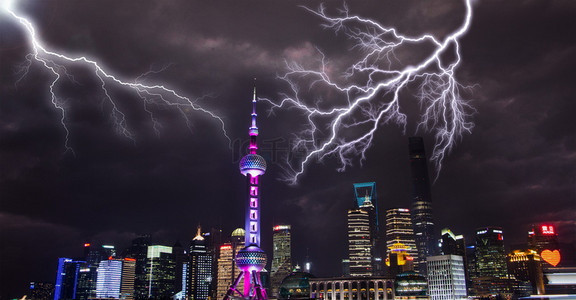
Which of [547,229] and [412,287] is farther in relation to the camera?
[547,229]

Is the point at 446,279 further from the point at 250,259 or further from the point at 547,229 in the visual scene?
the point at 250,259

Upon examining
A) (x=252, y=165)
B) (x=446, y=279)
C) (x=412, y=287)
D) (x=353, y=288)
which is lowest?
(x=412, y=287)

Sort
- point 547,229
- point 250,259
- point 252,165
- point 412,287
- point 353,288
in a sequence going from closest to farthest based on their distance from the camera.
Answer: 1. point 250,259
2. point 252,165
3. point 412,287
4. point 353,288
5. point 547,229

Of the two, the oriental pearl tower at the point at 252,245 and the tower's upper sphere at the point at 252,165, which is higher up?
the tower's upper sphere at the point at 252,165

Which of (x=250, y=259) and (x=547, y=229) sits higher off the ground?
(x=547, y=229)

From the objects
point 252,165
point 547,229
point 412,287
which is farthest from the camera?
point 547,229

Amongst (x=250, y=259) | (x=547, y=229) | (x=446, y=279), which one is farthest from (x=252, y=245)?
(x=547, y=229)

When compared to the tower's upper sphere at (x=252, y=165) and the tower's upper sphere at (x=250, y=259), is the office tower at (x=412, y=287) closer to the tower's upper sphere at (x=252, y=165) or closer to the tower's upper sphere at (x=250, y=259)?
the tower's upper sphere at (x=250, y=259)

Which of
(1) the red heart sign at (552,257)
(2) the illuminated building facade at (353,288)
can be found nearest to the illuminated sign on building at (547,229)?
(1) the red heart sign at (552,257)
